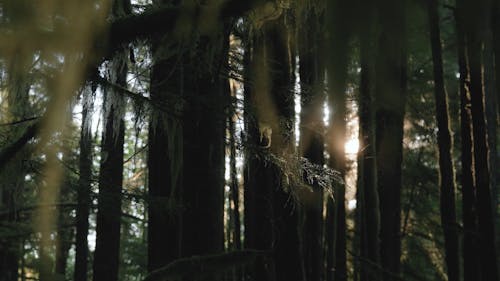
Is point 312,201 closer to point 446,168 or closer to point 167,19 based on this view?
point 446,168

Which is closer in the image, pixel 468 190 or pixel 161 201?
pixel 161 201

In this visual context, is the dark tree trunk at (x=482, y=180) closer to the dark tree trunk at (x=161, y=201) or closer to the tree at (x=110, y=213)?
the dark tree trunk at (x=161, y=201)

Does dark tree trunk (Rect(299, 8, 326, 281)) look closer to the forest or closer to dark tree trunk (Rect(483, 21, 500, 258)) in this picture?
the forest

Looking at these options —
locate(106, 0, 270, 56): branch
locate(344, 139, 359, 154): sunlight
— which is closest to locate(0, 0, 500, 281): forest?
locate(106, 0, 270, 56): branch

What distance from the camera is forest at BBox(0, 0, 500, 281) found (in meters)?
1.46

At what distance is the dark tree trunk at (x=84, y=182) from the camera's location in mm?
3943

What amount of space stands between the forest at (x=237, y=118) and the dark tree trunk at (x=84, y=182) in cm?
3

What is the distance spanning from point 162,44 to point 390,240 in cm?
732

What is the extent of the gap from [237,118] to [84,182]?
1914 millimetres

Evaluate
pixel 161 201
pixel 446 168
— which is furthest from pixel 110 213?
pixel 446 168

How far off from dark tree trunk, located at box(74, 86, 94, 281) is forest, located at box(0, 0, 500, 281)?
0.11ft

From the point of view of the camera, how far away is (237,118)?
573 cm

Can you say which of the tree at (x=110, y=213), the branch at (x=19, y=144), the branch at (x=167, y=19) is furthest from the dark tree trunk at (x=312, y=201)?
the branch at (x=167, y=19)

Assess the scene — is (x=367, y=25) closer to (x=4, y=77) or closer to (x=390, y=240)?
(x=4, y=77)
